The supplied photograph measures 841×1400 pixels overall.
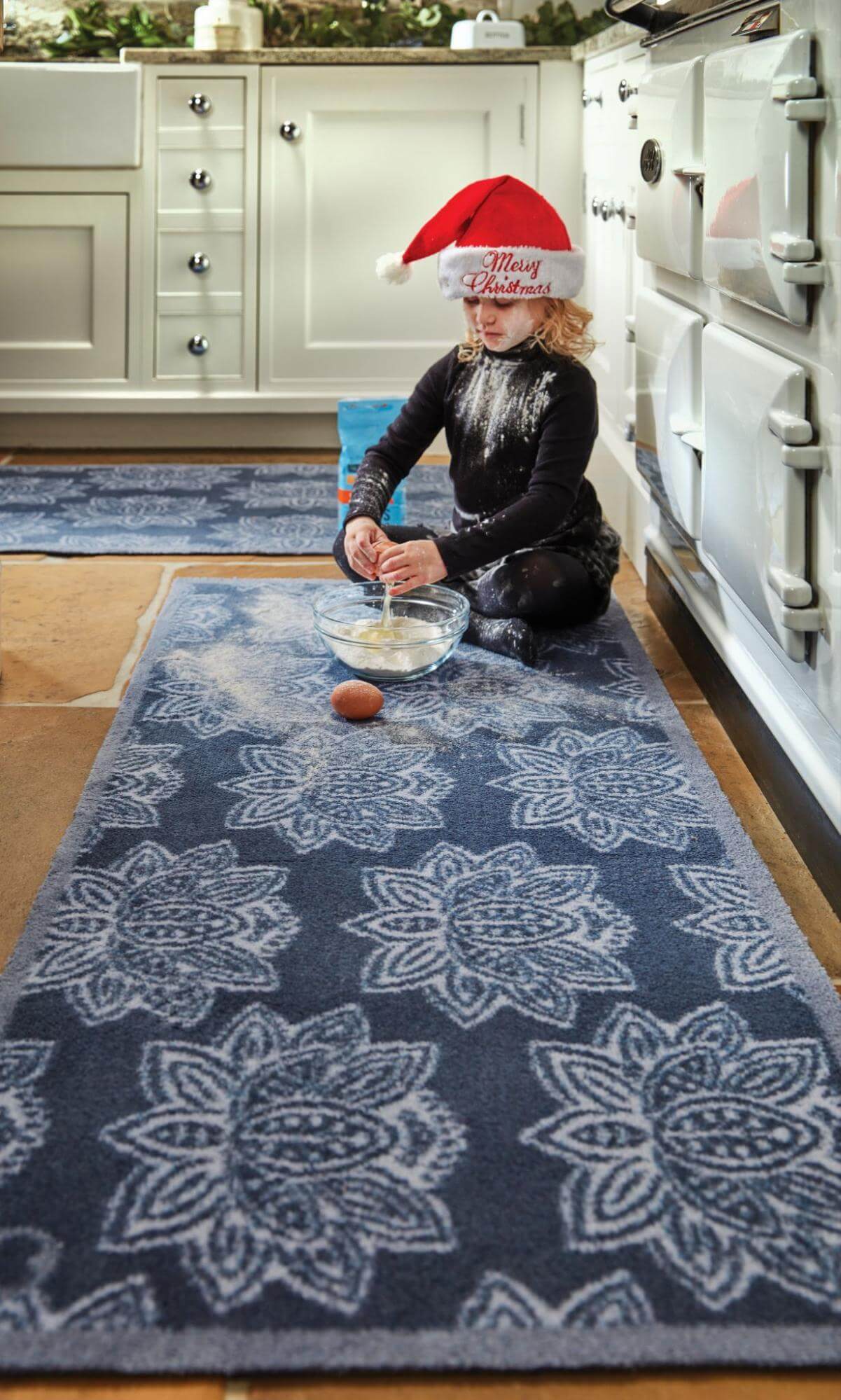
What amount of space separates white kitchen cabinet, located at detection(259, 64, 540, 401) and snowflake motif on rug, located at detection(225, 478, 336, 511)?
1.27 ft

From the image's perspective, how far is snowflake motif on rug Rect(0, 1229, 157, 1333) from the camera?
82cm

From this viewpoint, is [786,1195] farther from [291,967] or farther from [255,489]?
[255,489]

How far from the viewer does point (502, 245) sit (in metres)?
2.03

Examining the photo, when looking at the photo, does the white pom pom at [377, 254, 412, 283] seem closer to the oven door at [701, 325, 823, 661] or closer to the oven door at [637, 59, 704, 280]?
the oven door at [637, 59, 704, 280]

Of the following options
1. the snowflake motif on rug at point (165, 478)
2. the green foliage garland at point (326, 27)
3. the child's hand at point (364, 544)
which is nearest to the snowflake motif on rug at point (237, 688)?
the child's hand at point (364, 544)

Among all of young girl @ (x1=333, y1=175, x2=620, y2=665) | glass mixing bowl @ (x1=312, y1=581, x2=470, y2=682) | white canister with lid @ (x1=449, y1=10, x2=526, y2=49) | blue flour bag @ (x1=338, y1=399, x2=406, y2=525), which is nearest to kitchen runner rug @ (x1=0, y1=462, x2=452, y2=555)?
blue flour bag @ (x1=338, y1=399, x2=406, y2=525)

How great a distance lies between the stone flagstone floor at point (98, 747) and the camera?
79cm

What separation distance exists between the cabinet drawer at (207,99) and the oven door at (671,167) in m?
1.34

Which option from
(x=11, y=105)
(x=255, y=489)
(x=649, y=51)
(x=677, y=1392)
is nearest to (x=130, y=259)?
(x=11, y=105)

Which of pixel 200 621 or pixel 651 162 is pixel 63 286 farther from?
pixel 651 162

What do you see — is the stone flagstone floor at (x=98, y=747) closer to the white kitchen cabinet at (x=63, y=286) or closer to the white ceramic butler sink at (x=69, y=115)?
the white kitchen cabinet at (x=63, y=286)

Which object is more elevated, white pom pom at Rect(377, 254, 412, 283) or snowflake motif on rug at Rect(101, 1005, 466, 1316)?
white pom pom at Rect(377, 254, 412, 283)

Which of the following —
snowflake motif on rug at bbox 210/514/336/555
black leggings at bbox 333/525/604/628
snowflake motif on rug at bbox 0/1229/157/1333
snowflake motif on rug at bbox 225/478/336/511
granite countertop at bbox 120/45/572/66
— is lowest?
snowflake motif on rug at bbox 0/1229/157/1333

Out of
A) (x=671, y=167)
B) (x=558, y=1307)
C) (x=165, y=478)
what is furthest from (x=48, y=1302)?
(x=165, y=478)
